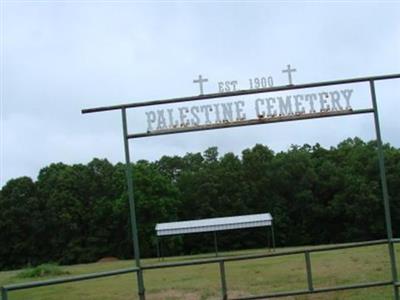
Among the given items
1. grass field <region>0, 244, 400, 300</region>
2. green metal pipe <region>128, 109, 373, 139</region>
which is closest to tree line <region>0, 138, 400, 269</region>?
grass field <region>0, 244, 400, 300</region>

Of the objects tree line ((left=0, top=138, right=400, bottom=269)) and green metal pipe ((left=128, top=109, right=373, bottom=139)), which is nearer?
green metal pipe ((left=128, top=109, right=373, bottom=139))

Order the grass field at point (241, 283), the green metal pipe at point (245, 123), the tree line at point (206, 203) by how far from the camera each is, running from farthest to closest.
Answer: the tree line at point (206, 203) < the grass field at point (241, 283) < the green metal pipe at point (245, 123)

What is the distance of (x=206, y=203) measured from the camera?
63.6 metres

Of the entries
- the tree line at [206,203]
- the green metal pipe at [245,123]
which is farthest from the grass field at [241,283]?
the tree line at [206,203]

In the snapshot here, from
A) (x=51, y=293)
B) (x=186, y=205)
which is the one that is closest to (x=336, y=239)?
(x=186, y=205)

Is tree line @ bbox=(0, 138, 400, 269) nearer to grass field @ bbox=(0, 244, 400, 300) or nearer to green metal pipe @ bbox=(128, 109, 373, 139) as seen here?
grass field @ bbox=(0, 244, 400, 300)

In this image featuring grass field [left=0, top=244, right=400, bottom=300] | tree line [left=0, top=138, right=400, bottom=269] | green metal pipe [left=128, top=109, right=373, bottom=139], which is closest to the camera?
green metal pipe [left=128, top=109, right=373, bottom=139]

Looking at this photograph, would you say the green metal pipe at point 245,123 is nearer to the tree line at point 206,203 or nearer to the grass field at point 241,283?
the grass field at point 241,283

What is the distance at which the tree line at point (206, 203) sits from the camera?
58.2 m

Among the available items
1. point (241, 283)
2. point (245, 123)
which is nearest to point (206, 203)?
point (241, 283)

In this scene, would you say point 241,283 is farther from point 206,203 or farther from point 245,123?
point 206,203

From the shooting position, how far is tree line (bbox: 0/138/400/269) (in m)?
58.2

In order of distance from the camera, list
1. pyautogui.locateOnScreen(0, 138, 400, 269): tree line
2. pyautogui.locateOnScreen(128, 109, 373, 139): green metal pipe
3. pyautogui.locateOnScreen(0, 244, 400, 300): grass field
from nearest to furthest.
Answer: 1. pyautogui.locateOnScreen(128, 109, 373, 139): green metal pipe
2. pyautogui.locateOnScreen(0, 244, 400, 300): grass field
3. pyautogui.locateOnScreen(0, 138, 400, 269): tree line

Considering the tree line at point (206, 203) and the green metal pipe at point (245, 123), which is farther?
the tree line at point (206, 203)
